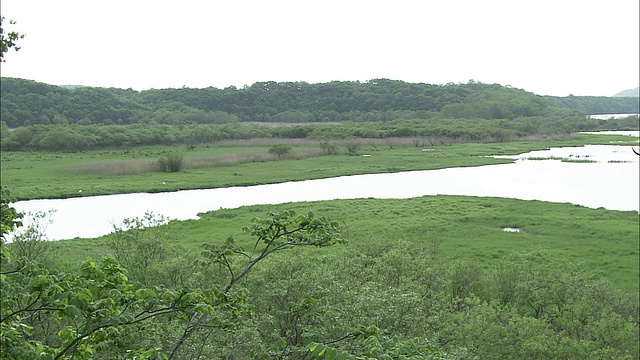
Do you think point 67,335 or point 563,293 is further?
point 563,293

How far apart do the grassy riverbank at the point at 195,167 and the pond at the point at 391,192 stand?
7.62 feet

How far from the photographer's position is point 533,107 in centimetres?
19775

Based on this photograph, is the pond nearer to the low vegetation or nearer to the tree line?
the low vegetation

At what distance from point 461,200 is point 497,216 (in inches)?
231

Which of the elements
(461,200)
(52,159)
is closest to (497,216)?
(461,200)

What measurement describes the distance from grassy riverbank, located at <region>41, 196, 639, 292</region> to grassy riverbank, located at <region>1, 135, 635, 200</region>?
16.1 metres

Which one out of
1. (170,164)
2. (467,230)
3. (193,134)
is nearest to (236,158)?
(170,164)

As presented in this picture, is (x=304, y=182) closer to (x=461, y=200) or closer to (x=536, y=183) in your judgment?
(x=461, y=200)

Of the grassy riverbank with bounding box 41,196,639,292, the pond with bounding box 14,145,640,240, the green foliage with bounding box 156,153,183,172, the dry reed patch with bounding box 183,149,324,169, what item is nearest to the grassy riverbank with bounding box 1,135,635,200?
the dry reed patch with bounding box 183,149,324,169

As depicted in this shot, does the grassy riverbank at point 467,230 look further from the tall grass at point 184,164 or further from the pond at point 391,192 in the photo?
the tall grass at point 184,164

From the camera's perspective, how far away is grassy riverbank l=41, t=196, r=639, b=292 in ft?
80.2

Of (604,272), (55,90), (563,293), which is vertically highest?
(55,90)

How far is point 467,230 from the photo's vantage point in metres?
31.4

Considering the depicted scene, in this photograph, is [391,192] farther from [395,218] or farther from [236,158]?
[236,158]
